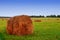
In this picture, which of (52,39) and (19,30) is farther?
(19,30)

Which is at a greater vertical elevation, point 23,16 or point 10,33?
point 23,16

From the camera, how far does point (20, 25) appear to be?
26391 millimetres

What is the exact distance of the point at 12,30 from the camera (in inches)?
1057

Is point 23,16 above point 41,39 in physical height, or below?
above

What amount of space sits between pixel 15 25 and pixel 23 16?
145 centimetres

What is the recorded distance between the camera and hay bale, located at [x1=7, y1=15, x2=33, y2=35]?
86.4ft

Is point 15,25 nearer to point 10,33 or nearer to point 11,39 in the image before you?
point 10,33

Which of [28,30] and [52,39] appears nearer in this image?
[52,39]

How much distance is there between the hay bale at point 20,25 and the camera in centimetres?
2633

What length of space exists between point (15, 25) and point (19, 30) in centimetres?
76

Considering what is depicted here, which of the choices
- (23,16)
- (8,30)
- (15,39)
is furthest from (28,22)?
(15,39)

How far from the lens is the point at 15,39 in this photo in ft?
72.0

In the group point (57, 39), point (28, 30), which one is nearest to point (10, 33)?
point (28, 30)

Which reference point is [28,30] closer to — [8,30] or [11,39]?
[8,30]
